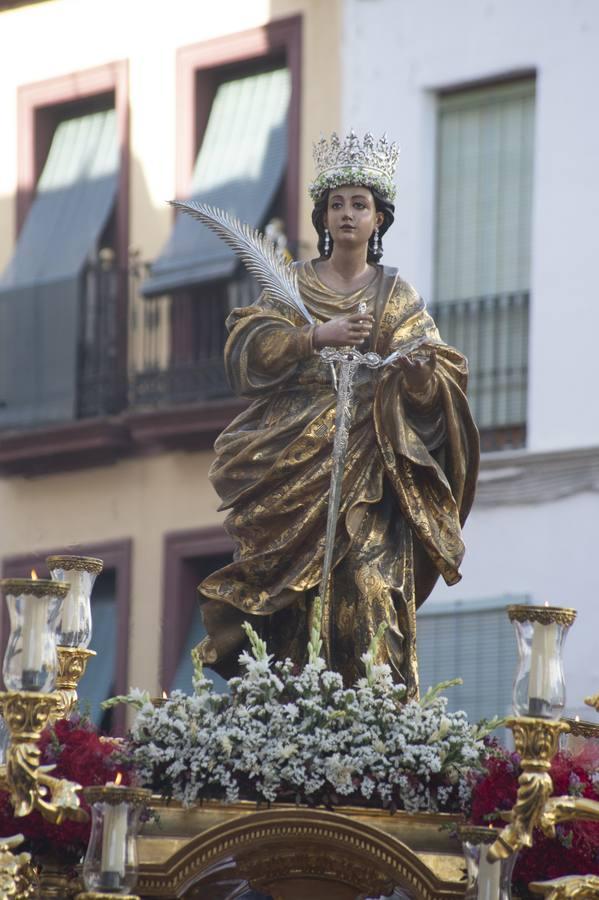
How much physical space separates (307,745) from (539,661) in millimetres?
1357

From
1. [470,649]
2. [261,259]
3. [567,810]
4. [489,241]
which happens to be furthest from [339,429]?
[489,241]

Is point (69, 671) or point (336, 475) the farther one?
point (69, 671)

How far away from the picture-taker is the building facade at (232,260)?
24500mm

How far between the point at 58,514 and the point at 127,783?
12.2 m

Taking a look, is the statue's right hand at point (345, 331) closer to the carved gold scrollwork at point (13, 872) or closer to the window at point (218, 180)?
the carved gold scrollwork at point (13, 872)

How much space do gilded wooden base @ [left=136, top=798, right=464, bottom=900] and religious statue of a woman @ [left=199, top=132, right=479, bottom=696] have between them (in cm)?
92

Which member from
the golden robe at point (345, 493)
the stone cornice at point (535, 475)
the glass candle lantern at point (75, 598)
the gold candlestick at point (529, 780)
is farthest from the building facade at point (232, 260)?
the gold candlestick at point (529, 780)

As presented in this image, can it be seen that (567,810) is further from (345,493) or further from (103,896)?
(345,493)

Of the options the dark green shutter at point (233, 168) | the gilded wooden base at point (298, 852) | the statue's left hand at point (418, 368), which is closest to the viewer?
the gilded wooden base at point (298, 852)

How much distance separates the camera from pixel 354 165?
51.6 feet

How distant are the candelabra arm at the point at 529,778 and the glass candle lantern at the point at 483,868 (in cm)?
25

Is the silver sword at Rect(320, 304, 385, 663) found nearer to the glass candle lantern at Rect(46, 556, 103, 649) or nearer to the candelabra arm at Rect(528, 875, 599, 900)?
the glass candle lantern at Rect(46, 556, 103, 649)

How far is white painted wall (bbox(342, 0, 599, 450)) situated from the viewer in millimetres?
24531

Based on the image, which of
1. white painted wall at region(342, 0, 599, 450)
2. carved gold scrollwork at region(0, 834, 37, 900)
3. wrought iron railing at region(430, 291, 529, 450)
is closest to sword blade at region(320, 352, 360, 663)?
carved gold scrollwork at region(0, 834, 37, 900)
